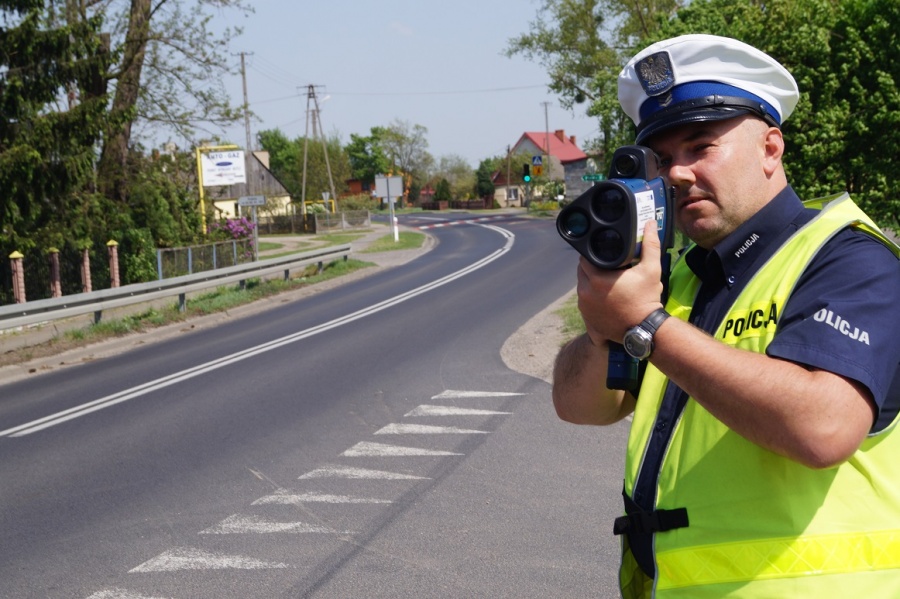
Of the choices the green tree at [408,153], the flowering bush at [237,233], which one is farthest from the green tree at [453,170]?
the flowering bush at [237,233]

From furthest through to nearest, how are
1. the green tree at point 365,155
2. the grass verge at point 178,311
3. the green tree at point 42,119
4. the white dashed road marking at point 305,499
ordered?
the green tree at point 365,155 → the green tree at point 42,119 → the grass verge at point 178,311 → the white dashed road marking at point 305,499

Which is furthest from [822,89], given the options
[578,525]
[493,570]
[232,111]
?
[232,111]

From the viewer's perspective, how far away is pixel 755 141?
1942mm

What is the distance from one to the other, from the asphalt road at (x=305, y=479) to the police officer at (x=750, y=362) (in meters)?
2.95

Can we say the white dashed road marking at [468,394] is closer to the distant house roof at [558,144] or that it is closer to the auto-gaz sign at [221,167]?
the auto-gaz sign at [221,167]

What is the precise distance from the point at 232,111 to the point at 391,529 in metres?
22.5

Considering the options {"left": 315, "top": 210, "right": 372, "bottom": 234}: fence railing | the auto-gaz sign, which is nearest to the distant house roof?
{"left": 315, "top": 210, "right": 372, "bottom": 234}: fence railing

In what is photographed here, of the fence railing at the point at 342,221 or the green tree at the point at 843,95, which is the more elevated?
the green tree at the point at 843,95

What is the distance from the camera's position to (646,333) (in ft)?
5.57

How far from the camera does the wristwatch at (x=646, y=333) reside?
5.57ft

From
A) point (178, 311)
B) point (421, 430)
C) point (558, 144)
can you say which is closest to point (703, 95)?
point (421, 430)

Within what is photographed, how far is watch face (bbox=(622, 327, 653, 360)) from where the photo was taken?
170cm

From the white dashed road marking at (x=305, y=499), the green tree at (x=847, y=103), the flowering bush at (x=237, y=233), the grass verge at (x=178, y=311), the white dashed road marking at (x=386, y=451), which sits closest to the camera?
the white dashed road marking at (x=305, y=499)

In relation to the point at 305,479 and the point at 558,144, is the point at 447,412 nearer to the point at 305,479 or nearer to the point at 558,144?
the point at 305,479
